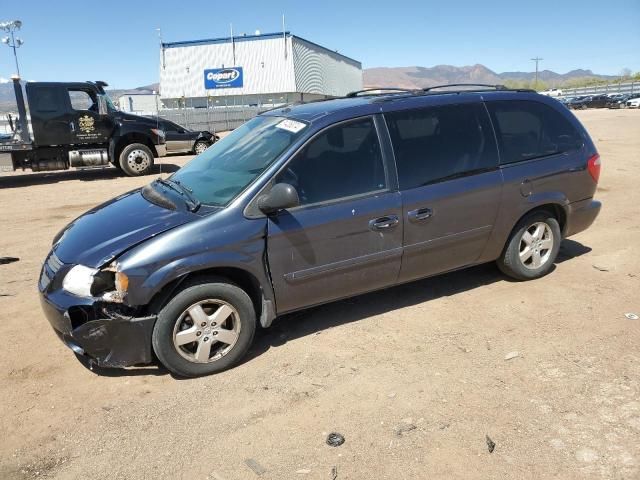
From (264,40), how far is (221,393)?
174ft

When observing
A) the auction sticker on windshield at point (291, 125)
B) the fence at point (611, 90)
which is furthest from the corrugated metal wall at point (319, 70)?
the auction sticker on windshield at point (291, 125)

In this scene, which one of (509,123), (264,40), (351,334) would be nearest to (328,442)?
(351,334)

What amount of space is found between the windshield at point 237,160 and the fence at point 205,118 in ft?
96.3

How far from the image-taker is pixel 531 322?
4129 mm

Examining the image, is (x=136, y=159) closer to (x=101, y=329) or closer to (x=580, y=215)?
(x=101, y=329)

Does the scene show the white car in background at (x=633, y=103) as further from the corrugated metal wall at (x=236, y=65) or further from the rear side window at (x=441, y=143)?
the rear side window at (x=441, y=143)

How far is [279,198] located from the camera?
3404 millimetres

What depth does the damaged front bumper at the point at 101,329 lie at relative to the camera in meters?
3.21

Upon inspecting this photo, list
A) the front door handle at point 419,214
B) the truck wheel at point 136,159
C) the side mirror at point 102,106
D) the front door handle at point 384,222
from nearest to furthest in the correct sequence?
the front door handle at point 384,222 → the front door handle at point 419,214 → the side mirror at point 102,106 → the truck wheel at point 136,159

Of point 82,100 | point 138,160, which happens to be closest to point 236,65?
point 82,100

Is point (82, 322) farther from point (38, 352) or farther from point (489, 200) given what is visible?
point (489, 200)

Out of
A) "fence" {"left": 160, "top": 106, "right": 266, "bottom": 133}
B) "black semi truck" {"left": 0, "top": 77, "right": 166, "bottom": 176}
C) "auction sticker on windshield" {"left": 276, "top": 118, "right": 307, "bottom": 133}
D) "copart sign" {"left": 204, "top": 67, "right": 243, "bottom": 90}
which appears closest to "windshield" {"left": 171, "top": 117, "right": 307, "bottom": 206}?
"auction sticker on windshield" {"left": 276, "top": 118, "right": 307, "bottom": 133}

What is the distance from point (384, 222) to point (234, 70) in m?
52.5

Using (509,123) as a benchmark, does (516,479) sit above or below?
below
